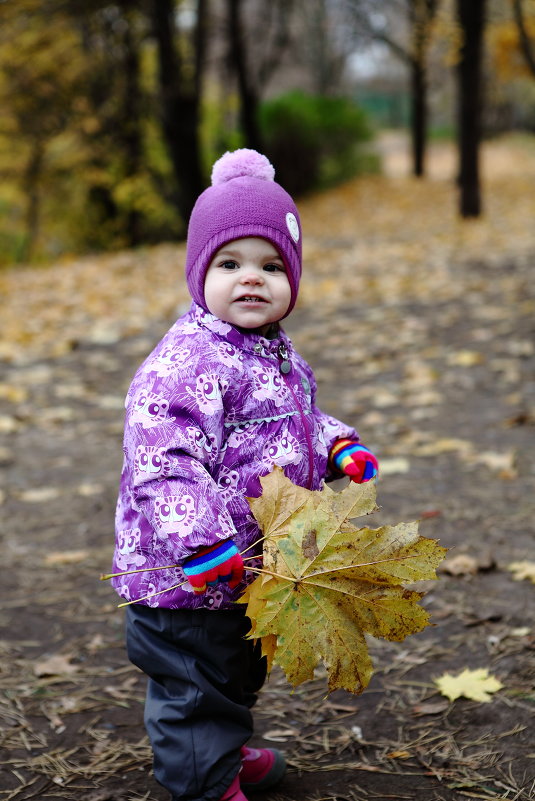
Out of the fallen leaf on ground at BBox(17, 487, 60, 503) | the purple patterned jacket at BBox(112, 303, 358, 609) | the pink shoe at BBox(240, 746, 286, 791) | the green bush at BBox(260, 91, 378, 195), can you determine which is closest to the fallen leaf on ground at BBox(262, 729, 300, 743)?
the pink shoe at BBox(240, 746, 286, 791)

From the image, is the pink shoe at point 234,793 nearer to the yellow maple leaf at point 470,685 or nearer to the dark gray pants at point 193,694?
the dark gray pants at point 193,694

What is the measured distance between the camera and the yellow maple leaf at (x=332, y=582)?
1.64 metres

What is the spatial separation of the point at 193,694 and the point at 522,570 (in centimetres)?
160

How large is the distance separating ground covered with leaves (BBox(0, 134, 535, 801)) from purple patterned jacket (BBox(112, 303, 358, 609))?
67 cm

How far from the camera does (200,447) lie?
1.73 metres

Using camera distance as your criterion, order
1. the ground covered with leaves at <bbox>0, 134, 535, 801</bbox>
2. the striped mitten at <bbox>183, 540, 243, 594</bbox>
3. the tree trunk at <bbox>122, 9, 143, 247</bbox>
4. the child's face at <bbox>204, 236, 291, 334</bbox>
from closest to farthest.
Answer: the striped mitten at <bbox>183, 540, 243, 594</bbox>
the child's face at <bbox>204, 236, 291, 334</bbox>
the ground covered with leaves at <bbox>0, 134, 535, 801</bbox>
the tree trunk at <bbox>122, 9, 143, 247</bbox>

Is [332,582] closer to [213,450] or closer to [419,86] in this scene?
[213,450]

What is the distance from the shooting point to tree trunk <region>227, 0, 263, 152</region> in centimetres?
1627

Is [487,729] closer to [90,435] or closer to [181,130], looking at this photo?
[90,435]

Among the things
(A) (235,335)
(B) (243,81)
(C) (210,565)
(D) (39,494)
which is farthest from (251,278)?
(B) (243,81)

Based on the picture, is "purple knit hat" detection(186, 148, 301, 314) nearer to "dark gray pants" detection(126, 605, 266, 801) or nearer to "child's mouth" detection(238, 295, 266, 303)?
"child's mouth" detection(238, 295, 266, 303)

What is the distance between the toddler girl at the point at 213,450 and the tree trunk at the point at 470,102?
11035 mm

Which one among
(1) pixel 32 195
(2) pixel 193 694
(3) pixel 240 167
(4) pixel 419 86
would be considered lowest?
(2) pixel 193 694

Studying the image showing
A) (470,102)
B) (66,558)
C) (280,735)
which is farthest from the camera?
(470,102)
